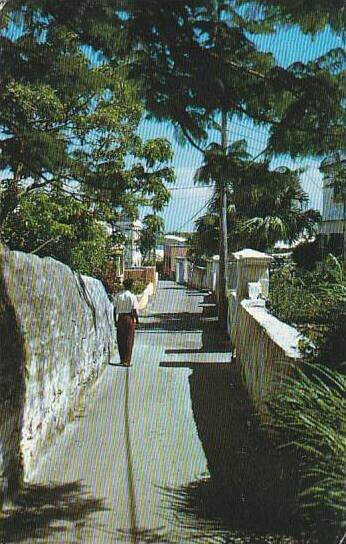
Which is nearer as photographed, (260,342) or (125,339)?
(260,342)

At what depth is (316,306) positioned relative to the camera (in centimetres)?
865

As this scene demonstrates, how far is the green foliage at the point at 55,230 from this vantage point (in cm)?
755

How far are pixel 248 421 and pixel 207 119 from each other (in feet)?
10.1

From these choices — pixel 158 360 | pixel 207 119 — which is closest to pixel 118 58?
pixel 207 119

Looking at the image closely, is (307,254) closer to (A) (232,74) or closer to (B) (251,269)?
(B) (251,269)

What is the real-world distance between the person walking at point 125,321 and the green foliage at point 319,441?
21.7ft

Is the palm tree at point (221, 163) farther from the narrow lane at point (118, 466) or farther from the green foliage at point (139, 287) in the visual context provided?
the green foliage at point (139, 287)

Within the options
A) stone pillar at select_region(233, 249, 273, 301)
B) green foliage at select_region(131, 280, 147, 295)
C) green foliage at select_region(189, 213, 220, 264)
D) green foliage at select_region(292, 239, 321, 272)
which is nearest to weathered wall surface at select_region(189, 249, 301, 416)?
stone pillar at select_region(233, 249, 273, 301)

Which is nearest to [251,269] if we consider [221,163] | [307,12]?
[221,163]

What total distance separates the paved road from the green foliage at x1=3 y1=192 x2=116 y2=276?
61.1 inches

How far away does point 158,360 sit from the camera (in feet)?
37.6

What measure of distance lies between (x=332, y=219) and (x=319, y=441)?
4.44 metres

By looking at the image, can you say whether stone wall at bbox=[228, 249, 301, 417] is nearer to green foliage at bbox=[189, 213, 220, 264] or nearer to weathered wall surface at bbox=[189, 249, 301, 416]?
weathered wall surface at bbox=[189, 249, 301, 416]

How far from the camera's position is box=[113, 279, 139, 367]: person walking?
10.8 metres
